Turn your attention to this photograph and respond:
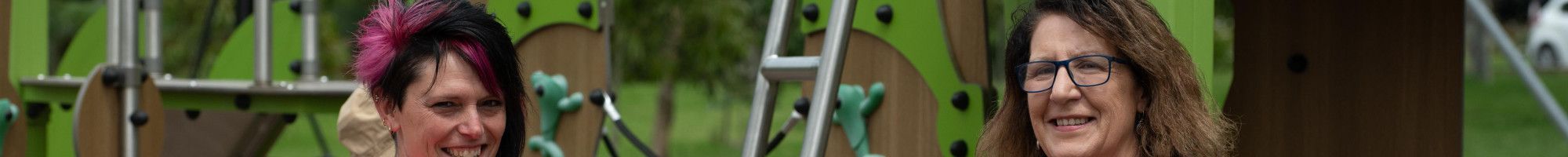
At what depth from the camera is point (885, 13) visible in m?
2.92

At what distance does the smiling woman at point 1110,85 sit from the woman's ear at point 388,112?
0.65 m

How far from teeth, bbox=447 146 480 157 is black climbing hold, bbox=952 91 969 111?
1070 millimetres

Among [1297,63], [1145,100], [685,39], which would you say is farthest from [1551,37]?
[1145,100]

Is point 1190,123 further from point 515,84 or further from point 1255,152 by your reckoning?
point 1255,152

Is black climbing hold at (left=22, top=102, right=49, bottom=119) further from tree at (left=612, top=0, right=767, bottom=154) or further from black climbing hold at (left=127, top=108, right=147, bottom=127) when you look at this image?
tree at (left=612, top=0, right=767, bottom=154)

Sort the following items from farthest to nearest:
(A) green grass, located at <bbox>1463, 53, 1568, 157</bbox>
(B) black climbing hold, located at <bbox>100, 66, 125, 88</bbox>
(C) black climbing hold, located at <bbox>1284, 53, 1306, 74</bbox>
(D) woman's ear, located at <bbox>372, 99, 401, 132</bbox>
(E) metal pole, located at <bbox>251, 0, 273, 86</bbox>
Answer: (A) green grass, located at <bbox>1463, 53, 1568, 157</bbox> < (E) metal pole, located at <bbox>251, 0, 273, 86</bbox> < (B) black climbing hold, located at <bbox>100, 66, 125, 88</bbox> < (C) black climbing hold, located at <bbox>1284, 53, 1306, 74</bbox> < (D) woman's ear, located at <bbox>372, 99, 401, 132</bbox>

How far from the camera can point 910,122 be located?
116 inches

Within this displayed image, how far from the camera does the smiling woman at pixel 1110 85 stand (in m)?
1.81

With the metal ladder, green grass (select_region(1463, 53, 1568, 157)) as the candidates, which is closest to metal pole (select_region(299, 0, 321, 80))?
the metal ladder

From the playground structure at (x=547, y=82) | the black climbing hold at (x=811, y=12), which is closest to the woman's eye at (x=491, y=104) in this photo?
the playground structure at (x=547, y=82)

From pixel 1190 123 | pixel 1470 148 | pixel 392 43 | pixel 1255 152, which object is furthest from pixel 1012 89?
pixel 1470 148

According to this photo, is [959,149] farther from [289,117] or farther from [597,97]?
[289,117]

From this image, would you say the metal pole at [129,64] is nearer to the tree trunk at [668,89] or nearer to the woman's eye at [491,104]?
the woman's eye at [491,104]

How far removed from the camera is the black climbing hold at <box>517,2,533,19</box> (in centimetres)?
376
